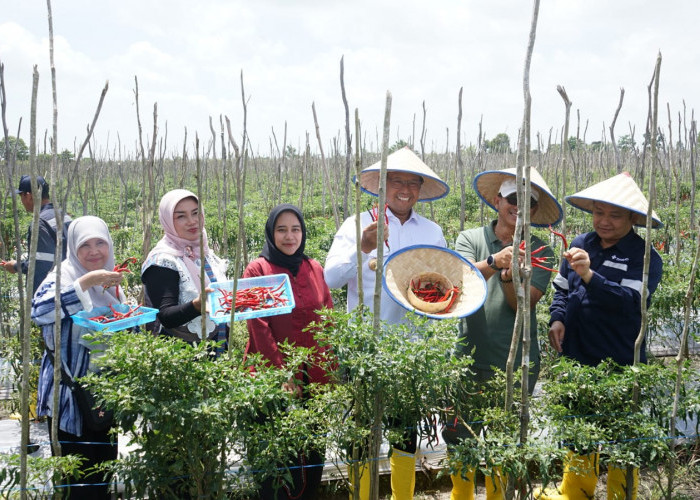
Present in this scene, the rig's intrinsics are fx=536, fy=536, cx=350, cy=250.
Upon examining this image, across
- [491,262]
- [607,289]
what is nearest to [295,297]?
[491,262]

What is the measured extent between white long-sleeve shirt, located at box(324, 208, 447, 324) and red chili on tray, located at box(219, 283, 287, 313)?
0.87ft

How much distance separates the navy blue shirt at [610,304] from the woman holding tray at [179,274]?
5.03 feet

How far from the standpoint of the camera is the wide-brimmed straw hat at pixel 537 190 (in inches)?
91.0

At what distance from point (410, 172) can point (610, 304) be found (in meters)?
1.01

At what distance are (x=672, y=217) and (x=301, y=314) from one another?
656 cm

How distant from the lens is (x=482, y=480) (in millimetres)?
2807

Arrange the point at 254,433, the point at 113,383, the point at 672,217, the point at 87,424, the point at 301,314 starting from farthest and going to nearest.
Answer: the point at 672,217 → the point at 301,314 → the point at 87,424 → the point at 254,433 → the point at 113,383

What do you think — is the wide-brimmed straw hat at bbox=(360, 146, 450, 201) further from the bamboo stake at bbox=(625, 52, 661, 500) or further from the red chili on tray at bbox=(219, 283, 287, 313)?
the bamboo stake at bbox=(625, 52, 661, 500)

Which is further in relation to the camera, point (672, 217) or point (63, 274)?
point (672, 217)

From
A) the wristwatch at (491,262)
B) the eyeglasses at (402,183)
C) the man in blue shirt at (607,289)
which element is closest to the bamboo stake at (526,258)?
the wristwatch at (491,262)

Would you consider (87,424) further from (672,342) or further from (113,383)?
(672,342)

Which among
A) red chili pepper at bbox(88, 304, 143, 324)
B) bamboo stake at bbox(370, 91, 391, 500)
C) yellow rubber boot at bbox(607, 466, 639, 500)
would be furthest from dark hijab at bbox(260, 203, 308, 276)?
yellow rubber boot at bbox(607, 466, 639, 500)

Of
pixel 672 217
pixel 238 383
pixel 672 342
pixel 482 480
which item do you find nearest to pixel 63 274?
pixel 238 383

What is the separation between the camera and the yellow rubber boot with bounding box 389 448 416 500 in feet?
7.02
